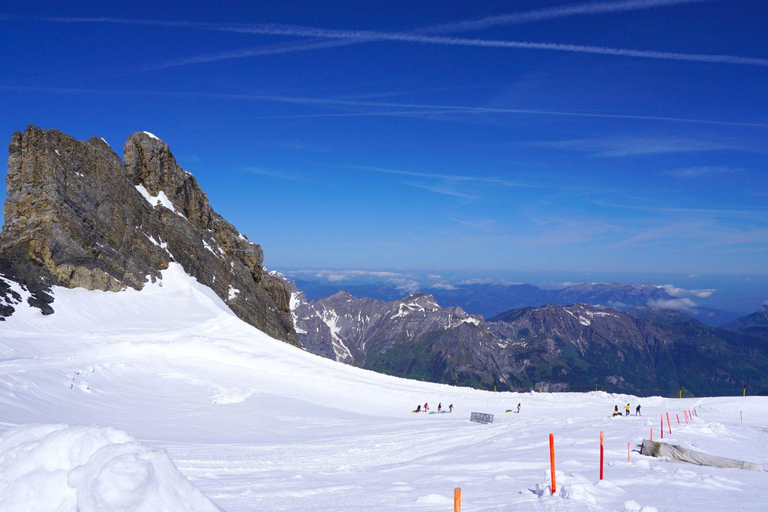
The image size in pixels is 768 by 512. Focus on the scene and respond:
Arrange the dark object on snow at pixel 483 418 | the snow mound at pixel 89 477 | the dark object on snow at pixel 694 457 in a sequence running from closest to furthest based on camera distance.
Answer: the snow mound at pixel 89 477
the dark object on snow at pixel 694 457
the dark object on snow at pixel 483 418

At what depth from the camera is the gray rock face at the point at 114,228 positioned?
46.8 metres

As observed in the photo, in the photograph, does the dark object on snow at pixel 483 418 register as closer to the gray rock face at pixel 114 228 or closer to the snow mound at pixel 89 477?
the snow mound at pixel 89 477

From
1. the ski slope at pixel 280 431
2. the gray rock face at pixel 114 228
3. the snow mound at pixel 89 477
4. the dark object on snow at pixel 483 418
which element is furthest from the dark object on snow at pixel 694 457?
the gray rock face at pixel 114 228

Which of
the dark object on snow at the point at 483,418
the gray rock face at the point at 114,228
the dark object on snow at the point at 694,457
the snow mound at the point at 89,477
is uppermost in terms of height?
the gray rock face at the point at 114,228

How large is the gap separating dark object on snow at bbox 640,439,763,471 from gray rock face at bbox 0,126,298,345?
42.3m

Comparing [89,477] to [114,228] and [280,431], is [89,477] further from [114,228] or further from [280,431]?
[114,228]

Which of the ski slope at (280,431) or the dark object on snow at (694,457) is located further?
the dark object on snow at (694,457)

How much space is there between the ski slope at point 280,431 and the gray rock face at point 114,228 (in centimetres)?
476

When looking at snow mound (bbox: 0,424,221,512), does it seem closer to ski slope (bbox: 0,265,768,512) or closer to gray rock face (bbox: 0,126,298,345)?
ski slope (bbox: 0,265,768,512)

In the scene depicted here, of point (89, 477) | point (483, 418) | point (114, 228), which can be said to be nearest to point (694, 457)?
point (89, 477)

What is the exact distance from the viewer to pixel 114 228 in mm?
56469

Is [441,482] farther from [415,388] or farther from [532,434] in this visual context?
[415,388]

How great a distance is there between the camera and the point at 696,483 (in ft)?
35.0

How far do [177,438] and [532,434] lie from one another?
15068mm
